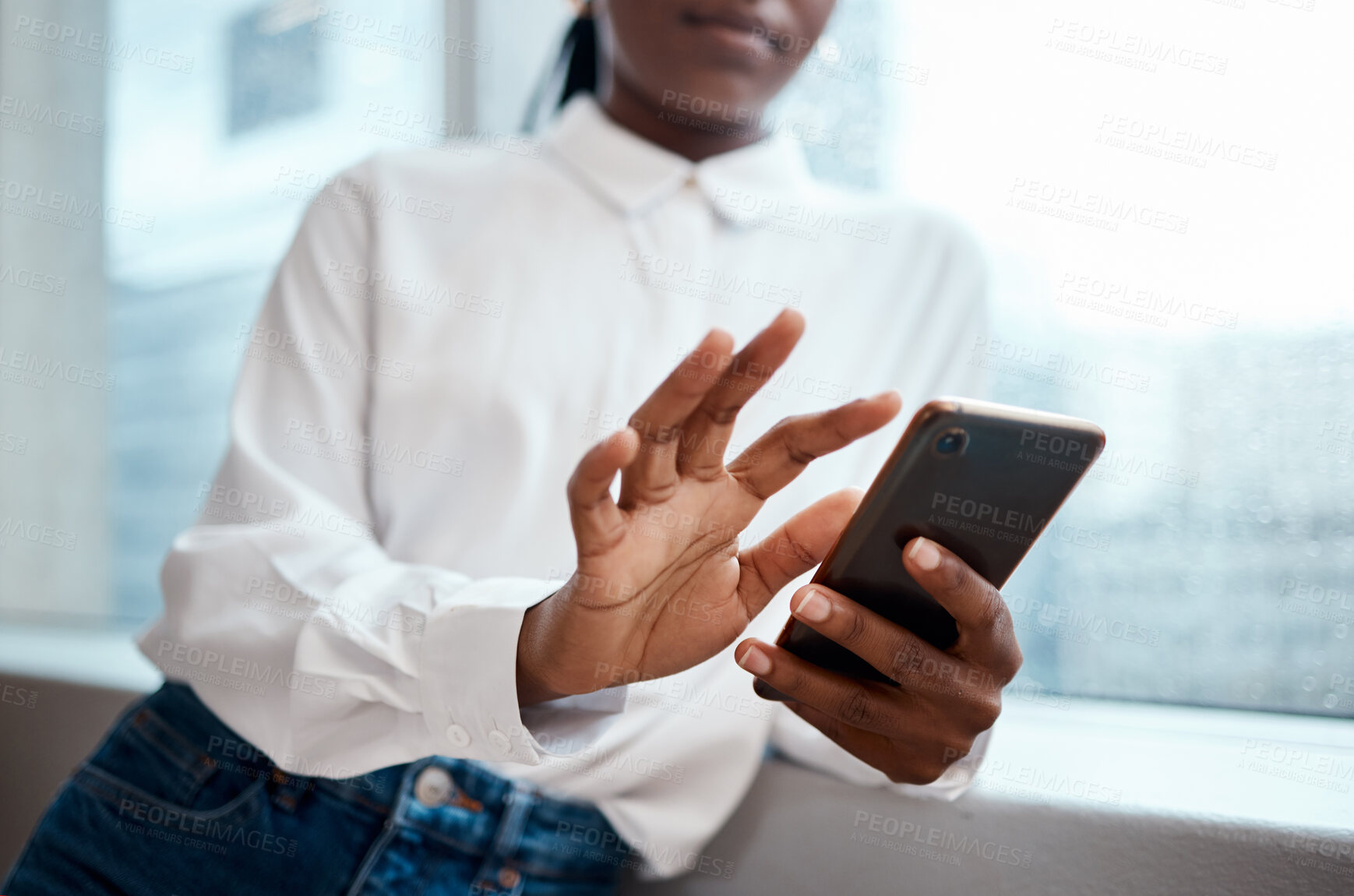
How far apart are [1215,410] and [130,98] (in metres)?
2.02

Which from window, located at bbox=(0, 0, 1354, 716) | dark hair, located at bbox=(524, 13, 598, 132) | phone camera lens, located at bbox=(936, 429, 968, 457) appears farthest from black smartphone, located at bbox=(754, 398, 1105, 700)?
dark hair, located at bbox=(524, 13, 598, 132)

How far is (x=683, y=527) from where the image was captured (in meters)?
0.55

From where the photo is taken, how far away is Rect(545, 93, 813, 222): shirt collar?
94 cm

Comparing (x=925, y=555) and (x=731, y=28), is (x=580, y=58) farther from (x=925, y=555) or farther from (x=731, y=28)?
(x=925, y=555)

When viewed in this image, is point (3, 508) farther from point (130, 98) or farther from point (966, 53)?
point (966, 53)

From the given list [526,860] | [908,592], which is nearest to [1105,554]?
[908,592]

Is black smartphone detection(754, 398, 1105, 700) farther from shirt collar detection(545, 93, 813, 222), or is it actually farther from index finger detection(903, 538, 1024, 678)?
shirt collar detection(545, 93, 813, 222)

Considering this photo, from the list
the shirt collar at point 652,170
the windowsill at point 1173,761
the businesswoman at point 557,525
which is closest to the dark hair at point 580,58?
the businesswoman at point 557,525

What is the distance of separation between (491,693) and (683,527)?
182 millimetres

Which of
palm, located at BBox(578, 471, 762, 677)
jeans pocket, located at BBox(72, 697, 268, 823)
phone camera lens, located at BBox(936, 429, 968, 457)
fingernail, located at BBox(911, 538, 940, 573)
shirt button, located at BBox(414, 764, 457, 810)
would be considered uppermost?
phone camera lens, located at BBox(936, 429, 968, 457)

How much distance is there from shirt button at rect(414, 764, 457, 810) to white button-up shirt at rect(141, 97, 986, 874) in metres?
0.04

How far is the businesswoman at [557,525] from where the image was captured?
1.91 ft

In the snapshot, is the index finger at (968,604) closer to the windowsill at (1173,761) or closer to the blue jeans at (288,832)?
the windowsill at (1173,761)

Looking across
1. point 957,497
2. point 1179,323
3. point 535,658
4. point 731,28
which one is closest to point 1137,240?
point 1179,323
